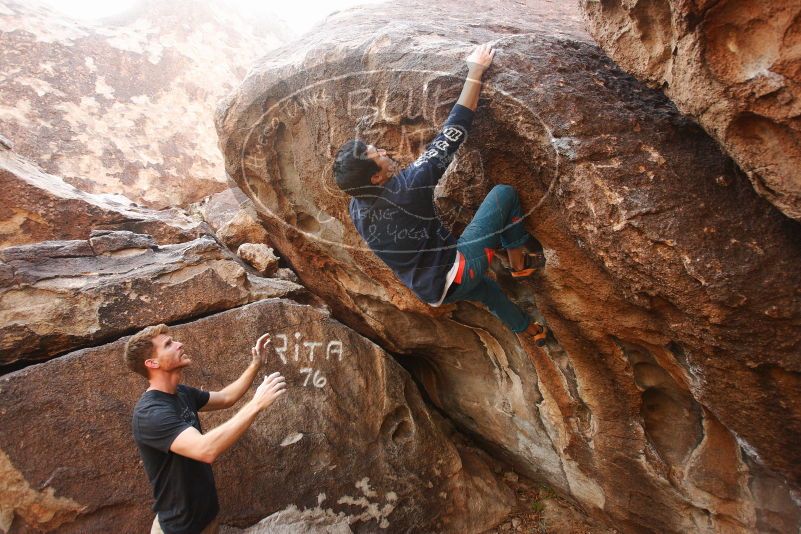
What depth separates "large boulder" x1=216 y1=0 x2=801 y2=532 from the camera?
2084 millimetres

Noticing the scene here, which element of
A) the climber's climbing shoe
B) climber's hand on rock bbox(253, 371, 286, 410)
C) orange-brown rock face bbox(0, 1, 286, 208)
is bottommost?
orange-brown rock face bbox(0, 1, 286, 208)

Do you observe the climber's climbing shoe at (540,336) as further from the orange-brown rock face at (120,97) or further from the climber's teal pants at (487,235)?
the orange-brown rock face at (120,97)

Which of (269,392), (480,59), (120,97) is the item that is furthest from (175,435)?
(120,97)

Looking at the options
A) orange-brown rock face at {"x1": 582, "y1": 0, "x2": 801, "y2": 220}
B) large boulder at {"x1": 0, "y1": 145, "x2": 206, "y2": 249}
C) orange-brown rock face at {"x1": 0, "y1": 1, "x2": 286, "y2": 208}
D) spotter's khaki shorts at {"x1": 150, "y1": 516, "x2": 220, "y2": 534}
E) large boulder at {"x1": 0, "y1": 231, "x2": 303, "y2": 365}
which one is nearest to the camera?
orange-brown rock face at {"x1": 582, "y1": 0, "x2": 801, "y2": 220}

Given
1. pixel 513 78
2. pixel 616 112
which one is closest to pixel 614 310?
pixel 616 112

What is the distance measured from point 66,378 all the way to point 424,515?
2.54 m

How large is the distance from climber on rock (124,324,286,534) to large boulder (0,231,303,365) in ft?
3.56

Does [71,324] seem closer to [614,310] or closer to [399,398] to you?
[399,398]

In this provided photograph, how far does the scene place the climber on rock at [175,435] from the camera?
6.52ft

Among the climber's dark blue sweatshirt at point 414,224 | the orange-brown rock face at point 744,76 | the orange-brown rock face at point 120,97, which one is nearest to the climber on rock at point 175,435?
the climber's dark blue sweatshirt at point 414,224

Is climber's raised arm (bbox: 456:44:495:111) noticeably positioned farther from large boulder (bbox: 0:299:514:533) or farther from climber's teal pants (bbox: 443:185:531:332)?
large boulder (bbox: 0:299:514:533)

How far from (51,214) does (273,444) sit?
289cm

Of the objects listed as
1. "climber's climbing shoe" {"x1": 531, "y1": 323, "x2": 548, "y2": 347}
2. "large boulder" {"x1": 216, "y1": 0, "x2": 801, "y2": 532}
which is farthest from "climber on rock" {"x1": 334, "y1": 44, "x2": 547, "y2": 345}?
"climber's climbing shoe" {"x1": 531, "y1": 323, "x2": 548, "y2": 347}

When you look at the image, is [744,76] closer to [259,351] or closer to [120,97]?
[259,351]
